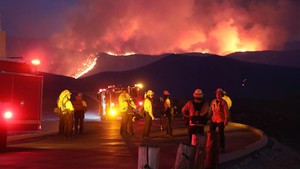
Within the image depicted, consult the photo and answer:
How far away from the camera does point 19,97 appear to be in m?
15.8

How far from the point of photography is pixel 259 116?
209ft

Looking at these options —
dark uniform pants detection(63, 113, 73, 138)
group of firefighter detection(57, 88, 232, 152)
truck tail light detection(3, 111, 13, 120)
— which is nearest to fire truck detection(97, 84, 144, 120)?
group of firefighter detection(57, 88, 232, 152)

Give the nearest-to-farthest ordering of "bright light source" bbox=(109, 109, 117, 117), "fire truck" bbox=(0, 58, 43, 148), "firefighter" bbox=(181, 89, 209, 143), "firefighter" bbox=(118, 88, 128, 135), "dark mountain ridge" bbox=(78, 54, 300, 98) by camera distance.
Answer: "firefighter" bbox=(181, 89, 209, 143) < "fire truck" bbox=(0, 58, 43, 148) < "firefighter" bbox=(118, 88, 128, 135) < "bright light source" bbox=(109, 109, 117, 117) < "dark mountain ridge" bbox=(78, 54, 300, 98)

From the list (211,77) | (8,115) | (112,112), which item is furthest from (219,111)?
(211,77)

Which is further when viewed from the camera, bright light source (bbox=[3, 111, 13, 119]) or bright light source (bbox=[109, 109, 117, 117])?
bright light source (bbox=[109, 109, 117, 117])

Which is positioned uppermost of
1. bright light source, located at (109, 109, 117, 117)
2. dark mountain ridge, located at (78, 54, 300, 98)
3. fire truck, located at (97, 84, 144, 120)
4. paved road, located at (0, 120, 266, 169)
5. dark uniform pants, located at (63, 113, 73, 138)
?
dark mountain ridge, located at (78, 54, 300, 98)

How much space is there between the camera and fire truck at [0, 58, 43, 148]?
49.2 ft

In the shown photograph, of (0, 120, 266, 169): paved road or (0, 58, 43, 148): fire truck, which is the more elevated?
(0, 58, 43, 148): fire truck

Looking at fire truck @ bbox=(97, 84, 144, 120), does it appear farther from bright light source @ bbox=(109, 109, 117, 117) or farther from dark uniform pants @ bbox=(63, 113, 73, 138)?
dark uniform pants @ bbox=(63, 113, 73, 138)

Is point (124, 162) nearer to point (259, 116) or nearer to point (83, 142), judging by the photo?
point (83, 142)

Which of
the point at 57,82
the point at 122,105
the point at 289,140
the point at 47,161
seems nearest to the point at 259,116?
the point at 289,140

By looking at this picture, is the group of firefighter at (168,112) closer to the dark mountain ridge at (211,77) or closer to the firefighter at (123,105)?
the firefighter at (123,105)

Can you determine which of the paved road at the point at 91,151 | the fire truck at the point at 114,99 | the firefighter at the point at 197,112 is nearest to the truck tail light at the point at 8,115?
the paved road at the point at 91,151

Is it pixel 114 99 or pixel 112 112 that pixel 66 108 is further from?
pixel 112 112
